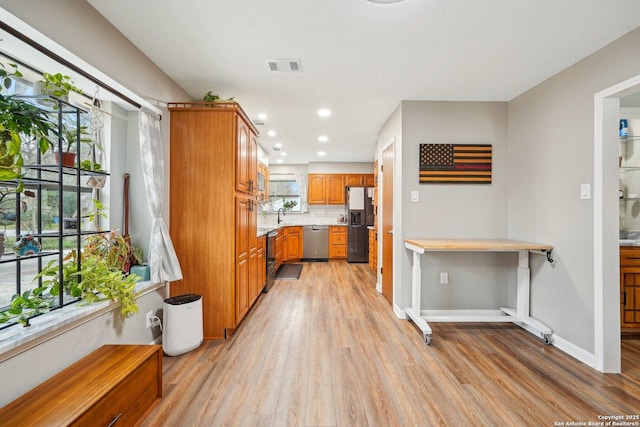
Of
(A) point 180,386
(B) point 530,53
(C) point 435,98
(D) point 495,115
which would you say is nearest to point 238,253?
(A) point 180,386

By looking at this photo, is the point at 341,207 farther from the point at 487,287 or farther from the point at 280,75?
the point at 280,75

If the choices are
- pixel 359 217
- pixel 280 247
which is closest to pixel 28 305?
pixel 280 247

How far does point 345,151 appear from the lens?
573 centimetres

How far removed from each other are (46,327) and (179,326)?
0.99 m

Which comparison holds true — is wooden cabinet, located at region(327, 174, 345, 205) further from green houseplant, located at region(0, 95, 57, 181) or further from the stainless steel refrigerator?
green houseplant, located at region(0, 95, 57, 181)

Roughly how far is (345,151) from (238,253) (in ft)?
12.2

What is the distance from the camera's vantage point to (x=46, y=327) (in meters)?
1.34

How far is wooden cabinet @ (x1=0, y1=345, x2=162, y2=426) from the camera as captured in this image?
3.65 ft

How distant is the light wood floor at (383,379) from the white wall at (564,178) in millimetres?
394

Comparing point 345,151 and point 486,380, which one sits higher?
point 345,151

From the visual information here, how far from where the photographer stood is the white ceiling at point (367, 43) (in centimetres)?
168

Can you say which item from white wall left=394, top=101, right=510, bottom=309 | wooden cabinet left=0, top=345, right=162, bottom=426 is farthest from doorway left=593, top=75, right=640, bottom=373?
wooden cabinet left=0, top=345, right=162, bottom=426

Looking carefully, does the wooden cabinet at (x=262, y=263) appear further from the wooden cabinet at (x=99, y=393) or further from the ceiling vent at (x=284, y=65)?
the ceiling vent at (x=284, y=65)

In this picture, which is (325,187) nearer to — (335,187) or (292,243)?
(335,187)
